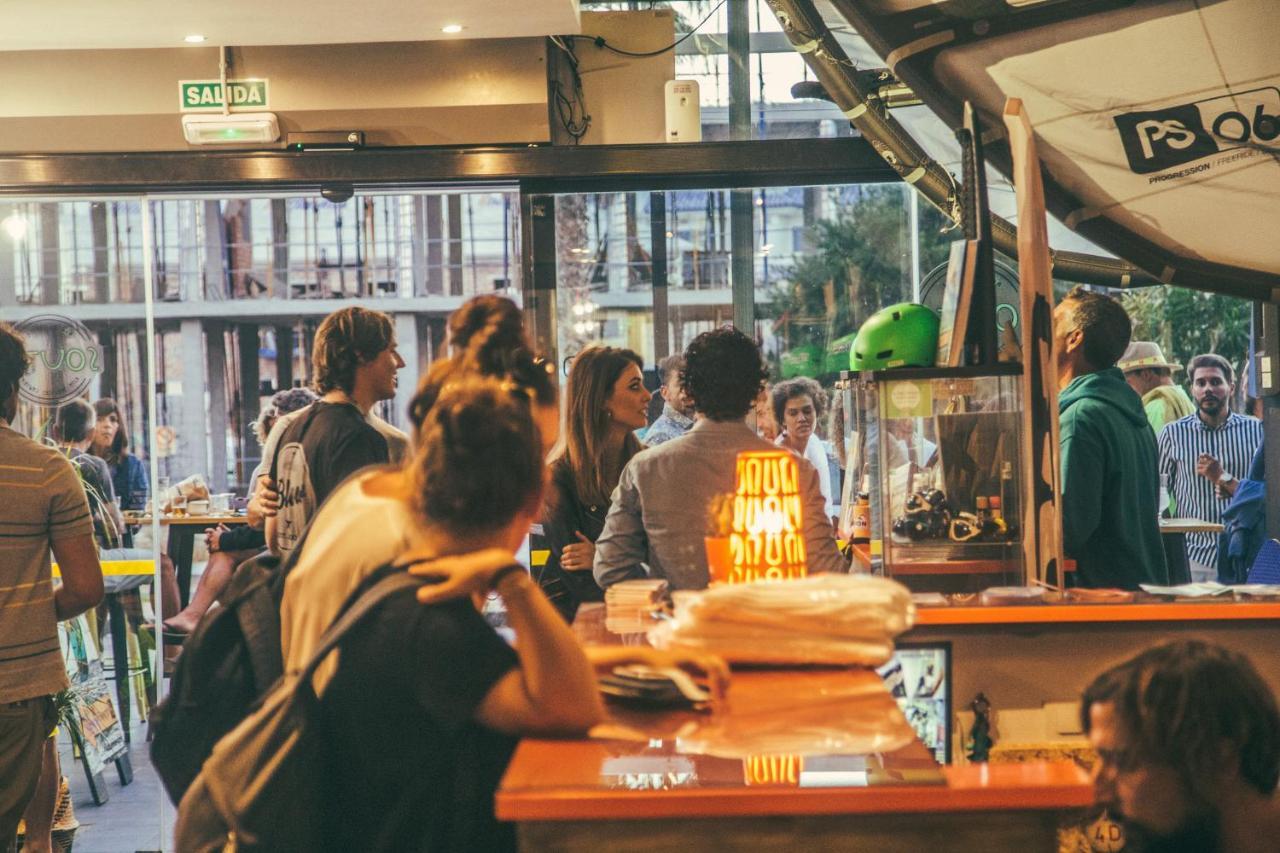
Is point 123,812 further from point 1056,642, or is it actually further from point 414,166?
point 1056,642

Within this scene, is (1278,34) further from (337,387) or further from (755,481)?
(337,387)

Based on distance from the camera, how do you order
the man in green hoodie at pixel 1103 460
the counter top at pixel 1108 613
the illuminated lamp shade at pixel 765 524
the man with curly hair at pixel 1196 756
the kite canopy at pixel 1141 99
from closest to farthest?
the man with curly hair at pixel 1196 756 < the illuminated lamp shade at pixel 765 524 < the counter top at pixel 1108 613 < the man in green hoodie at pixel 1103 460 < the kite canopy at pixel 1141 99

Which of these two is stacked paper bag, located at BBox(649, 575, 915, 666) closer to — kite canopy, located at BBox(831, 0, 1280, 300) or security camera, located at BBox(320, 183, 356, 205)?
kite canopy, located at BBox(831, 0, 1280, 300)

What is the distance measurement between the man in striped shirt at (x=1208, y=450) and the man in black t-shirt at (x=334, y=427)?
391 centimetres

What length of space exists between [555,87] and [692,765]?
12.3ft

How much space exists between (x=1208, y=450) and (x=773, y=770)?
540 centimetres

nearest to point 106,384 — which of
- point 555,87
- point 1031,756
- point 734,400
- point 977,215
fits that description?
point 555,87

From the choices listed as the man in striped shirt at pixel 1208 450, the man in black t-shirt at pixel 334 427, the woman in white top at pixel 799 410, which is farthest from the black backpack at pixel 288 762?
the man in striped shirt at pixel 1208 450

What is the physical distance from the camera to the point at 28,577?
3.23 metres

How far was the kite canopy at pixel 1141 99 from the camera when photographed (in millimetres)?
3887

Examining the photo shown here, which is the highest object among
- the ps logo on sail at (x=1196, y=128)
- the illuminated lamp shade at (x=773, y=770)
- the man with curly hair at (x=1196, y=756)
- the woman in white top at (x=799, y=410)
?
the ps logo on sail at (x=1196, y=128)

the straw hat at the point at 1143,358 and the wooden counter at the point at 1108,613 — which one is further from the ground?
the straw hat at the point at 1143,358

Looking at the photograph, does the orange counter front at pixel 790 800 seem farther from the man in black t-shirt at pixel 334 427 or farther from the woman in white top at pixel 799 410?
the woman in white top at pixel 799 410

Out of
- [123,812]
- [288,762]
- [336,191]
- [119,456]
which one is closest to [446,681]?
[288,762]
